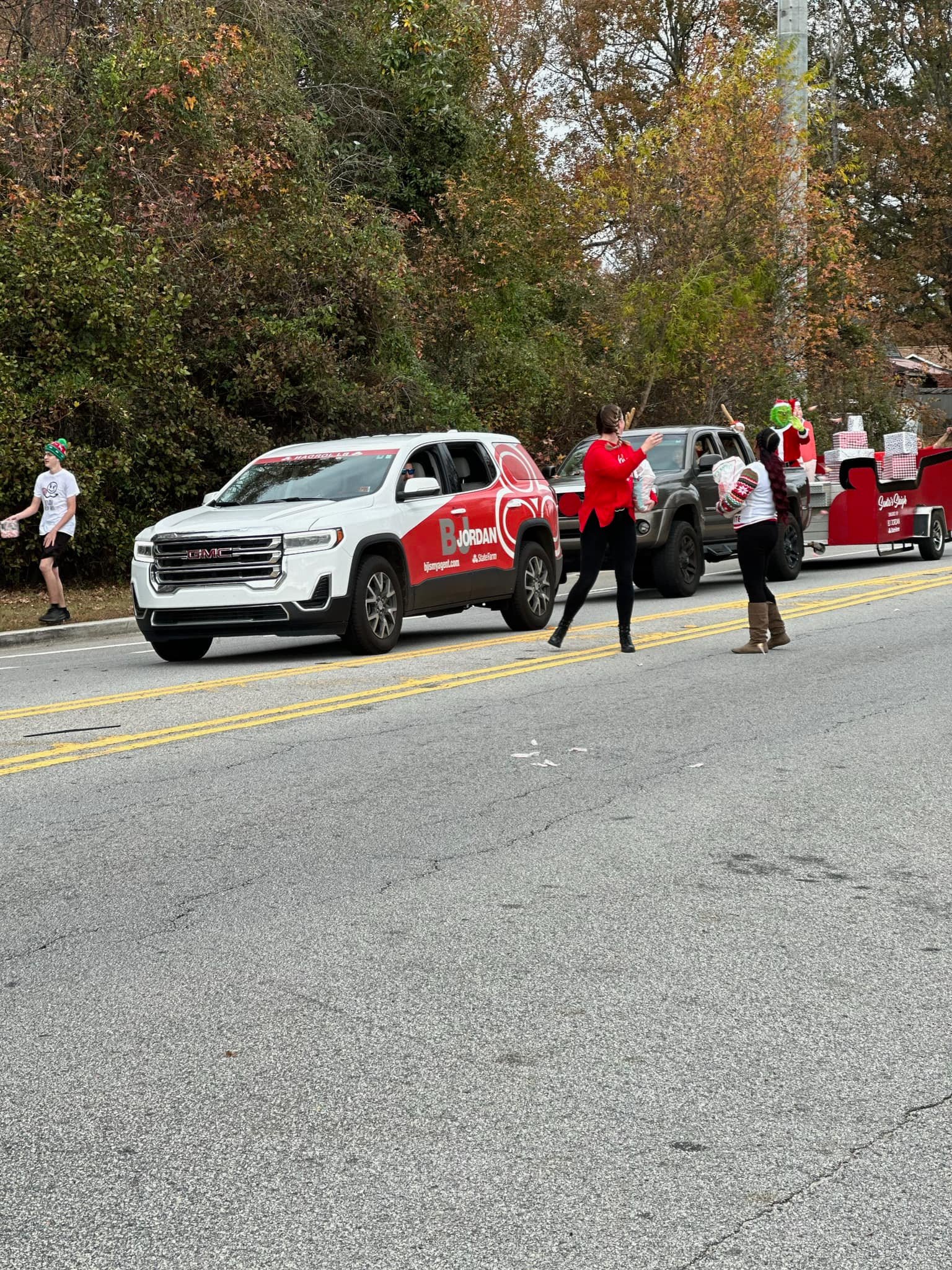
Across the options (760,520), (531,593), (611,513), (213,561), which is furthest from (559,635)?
(213,561)

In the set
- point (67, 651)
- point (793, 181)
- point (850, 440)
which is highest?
point (793, 181)

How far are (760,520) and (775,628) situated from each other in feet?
2.89

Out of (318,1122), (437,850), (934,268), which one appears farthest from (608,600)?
(934,268)

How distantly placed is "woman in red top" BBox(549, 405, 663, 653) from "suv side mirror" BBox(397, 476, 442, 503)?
4.50 feet

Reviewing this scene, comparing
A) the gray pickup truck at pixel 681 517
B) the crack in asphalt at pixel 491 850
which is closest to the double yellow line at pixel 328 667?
the gray pickup truck at pixel 681 517

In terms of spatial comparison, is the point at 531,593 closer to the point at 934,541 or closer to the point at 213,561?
the point at 213,561

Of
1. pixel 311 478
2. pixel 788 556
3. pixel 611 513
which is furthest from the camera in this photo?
pixel 788 556

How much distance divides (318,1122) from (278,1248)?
2.09 ft

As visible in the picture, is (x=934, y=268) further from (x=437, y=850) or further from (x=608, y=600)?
(x=437, y=850)

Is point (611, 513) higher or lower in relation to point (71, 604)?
higher

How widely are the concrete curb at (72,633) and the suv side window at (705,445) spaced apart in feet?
23.5

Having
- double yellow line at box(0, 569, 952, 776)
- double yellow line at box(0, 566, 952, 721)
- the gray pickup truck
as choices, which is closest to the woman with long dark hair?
double yellow line at box(0, 569, 952, 776)

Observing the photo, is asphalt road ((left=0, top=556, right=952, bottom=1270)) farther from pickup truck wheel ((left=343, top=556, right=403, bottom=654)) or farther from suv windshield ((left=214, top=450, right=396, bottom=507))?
suv windshield ((left=214, top=450, right=396, bottom=507))

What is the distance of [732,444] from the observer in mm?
21547
